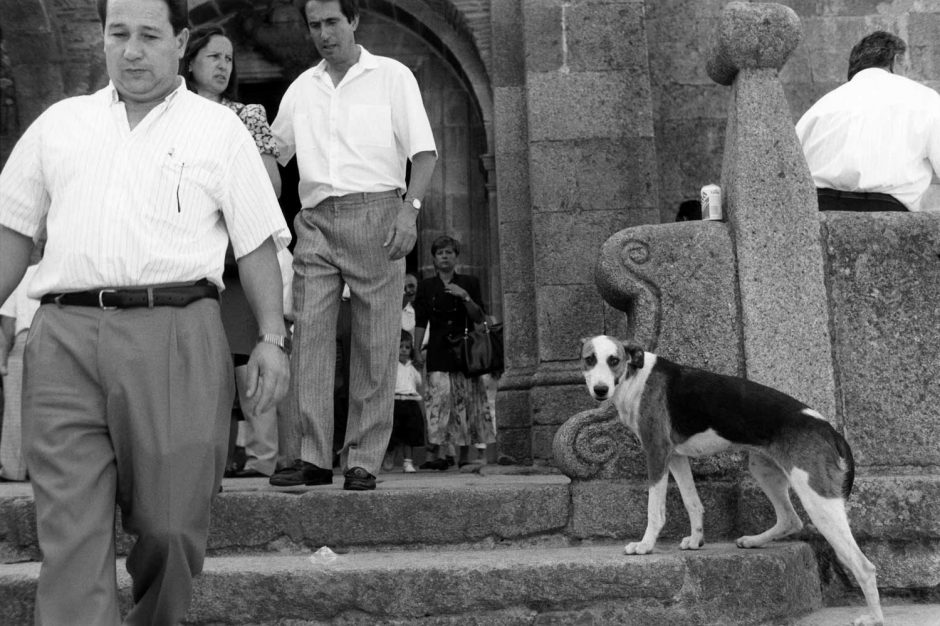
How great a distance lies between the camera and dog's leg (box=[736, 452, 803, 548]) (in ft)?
16.0

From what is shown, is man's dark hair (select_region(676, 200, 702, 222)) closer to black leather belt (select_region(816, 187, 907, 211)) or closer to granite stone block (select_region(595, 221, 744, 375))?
black leather belt (select_region(816, 187, 907, 211))

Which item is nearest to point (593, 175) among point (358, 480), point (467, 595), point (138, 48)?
point (358, 480)

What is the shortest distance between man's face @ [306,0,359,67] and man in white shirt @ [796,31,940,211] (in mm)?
2260

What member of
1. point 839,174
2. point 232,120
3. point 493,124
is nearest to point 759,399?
point 839,174

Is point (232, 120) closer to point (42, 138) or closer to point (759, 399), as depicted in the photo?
point (42, 138)

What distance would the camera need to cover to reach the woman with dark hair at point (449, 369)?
9.00 m

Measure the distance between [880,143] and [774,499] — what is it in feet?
6.14

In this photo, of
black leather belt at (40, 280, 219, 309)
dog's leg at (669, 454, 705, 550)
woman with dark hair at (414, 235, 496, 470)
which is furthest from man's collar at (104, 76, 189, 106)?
woman with dark hair at (414, 235, 496, 470)

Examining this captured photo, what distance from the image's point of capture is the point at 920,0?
10016mm

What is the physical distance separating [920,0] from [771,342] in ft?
19.5

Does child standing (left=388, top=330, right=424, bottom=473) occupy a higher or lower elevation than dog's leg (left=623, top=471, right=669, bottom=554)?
higher

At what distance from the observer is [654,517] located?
189 inches

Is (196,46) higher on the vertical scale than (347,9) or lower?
lower

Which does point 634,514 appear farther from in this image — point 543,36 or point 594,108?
point 543,36
